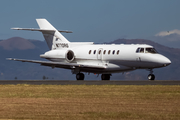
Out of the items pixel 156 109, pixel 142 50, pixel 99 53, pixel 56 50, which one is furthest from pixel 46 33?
pixel 156 109

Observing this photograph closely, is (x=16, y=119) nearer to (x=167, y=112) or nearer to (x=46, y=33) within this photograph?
(x=167, y=112)

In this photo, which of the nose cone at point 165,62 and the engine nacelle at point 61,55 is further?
the engine nacelle at point 61,55

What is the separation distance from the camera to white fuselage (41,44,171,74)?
42281 mm

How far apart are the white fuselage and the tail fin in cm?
161

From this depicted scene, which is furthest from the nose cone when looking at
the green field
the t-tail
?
the green field

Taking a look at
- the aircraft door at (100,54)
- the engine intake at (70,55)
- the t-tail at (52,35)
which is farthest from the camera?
the t-tail at (52,35)

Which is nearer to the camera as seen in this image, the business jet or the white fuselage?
the white fuselage

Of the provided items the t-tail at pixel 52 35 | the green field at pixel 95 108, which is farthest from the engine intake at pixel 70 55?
the green field at pixel 95 108

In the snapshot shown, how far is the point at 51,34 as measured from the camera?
53.2m

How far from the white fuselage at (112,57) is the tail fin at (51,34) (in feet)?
5.29

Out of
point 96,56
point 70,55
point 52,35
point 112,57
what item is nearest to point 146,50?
point 112,57

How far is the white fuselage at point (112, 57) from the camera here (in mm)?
42281

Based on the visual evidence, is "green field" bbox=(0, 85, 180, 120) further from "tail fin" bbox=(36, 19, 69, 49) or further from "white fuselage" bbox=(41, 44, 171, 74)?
"tail fin" bbox=(36, 19, 69, 49)

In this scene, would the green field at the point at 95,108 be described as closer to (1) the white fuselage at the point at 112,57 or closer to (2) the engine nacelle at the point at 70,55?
(1) the white fuselage at the point at 112,57
